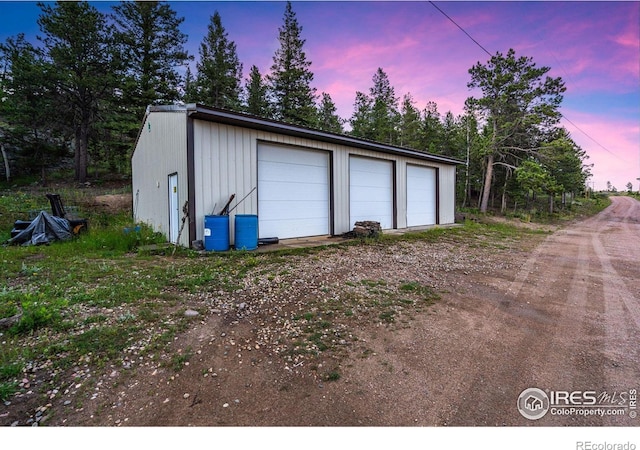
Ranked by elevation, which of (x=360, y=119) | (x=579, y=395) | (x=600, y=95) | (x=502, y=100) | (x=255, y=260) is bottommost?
(x=579, y=395)

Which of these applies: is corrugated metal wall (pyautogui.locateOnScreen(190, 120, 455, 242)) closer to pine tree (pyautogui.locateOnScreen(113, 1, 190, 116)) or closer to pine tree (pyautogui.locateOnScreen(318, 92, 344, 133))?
pine tree (pyautogui.locateOnScreen(113, 1, 190, 116))

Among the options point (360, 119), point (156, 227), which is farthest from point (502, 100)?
point (156, 227)

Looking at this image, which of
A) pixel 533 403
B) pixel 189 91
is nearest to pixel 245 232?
pixel 533 403

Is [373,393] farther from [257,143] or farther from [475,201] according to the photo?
[475,201]

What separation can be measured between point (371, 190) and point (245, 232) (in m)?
5.14

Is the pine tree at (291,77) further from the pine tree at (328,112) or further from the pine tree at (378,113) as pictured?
the pine tree at (328,112)

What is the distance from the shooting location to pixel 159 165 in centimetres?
833

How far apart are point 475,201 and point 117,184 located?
26.7 meters

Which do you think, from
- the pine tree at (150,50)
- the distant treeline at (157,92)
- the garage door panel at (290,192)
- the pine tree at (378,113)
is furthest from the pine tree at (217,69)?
the garage door panel at (290,192)

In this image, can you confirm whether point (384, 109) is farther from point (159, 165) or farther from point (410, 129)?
point (159, 165)

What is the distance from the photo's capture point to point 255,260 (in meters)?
5.56

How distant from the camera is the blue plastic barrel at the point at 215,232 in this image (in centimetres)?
623

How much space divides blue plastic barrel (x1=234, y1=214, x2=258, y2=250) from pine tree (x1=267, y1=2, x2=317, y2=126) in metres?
A: 16.4

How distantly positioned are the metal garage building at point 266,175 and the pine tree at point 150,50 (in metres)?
9.42
